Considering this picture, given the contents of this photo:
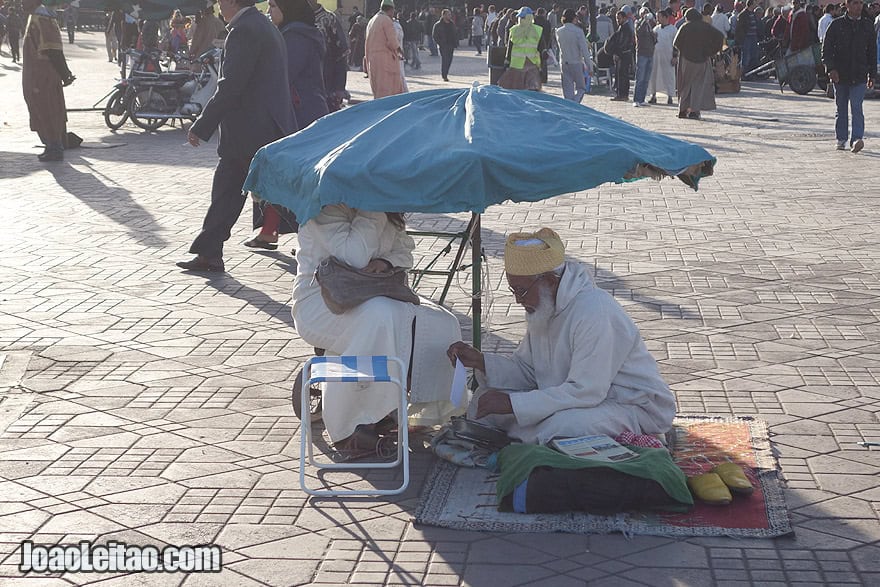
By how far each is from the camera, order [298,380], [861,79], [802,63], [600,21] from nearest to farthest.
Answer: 1. [298,380]
2. [861,79]
3. [802,63]
4. [600,21]

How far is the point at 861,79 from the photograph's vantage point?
13539 mm

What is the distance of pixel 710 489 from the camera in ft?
14.2

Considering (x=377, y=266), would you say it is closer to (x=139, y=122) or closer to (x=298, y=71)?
(x=298, y=71)

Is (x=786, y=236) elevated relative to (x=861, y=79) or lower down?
lower down

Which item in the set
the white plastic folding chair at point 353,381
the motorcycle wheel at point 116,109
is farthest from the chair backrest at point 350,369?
the motorcycle wheel at point 116,109

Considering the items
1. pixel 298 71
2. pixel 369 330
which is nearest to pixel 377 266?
pixel 369 330

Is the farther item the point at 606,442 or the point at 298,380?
the point at 298,380

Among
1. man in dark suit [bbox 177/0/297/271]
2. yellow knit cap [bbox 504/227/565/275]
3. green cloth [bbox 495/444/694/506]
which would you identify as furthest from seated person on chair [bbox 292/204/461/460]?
man in dark suit [bbox 177/0/297/271]

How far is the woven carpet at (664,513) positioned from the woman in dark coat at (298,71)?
15.2 feet

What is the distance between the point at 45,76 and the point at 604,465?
11619 millimetres

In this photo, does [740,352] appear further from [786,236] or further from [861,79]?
[861,79]

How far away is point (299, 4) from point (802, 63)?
1584 cm

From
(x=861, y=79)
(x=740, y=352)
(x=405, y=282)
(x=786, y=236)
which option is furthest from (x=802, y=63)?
(x=405, y=282)

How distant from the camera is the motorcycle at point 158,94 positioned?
1727 centimetres
